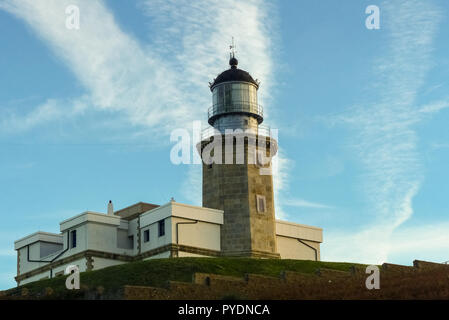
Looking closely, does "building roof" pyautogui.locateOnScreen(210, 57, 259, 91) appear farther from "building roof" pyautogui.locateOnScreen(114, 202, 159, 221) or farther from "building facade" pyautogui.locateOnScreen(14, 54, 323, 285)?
"building roof" pyautogui.locateOnScreen(114, 202, 159, 221)

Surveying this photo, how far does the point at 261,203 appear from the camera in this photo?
57781mm

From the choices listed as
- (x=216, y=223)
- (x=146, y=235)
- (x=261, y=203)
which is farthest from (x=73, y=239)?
(x=261, y=203)

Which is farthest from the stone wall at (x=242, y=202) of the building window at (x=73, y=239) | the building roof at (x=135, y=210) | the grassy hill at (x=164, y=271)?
the building window at (x=73, y=239)

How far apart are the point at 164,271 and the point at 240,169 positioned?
16.0m

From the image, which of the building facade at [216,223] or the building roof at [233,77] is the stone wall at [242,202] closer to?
the building facade at [216,223]

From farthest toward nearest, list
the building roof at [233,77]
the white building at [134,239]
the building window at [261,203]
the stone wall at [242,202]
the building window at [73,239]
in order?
the building roof at [233,77] → the building window at [261,203] → the building window at [73,239] → the stone wall at [242,202] → the white building at [134,239]

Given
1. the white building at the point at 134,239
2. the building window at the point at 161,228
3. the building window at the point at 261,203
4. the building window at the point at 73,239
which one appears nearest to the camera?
the white building at the point at 134,239

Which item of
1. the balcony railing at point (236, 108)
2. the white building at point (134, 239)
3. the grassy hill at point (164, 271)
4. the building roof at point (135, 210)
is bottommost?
the grassy hill at point (164, 271)

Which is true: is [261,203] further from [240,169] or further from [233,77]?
[233,77]

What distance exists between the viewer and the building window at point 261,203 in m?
57.5

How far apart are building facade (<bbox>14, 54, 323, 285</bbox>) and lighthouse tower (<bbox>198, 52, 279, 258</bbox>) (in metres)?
0.07
